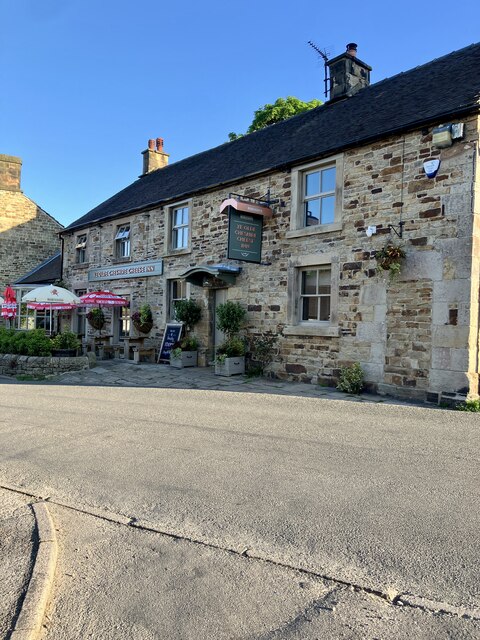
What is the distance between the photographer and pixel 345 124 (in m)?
12.5

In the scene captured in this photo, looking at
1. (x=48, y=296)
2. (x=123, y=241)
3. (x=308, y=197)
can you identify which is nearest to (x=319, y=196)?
(x=308, y=197)

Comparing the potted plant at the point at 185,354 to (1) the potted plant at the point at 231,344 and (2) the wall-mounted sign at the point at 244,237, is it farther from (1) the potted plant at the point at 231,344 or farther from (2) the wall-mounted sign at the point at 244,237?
(2) the wall-mounted sign at the point at 244,237

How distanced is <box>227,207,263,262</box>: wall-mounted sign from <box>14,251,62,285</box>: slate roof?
46.6ft

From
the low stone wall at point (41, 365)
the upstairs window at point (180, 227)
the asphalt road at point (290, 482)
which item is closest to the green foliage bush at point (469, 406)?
the asphalt road at point (290, 482)

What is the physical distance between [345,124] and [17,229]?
2152cm

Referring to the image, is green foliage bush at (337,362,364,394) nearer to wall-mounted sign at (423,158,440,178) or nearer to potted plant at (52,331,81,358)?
wall-mounted sign at (423,158,440,178)

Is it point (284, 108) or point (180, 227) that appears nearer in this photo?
point (180, 227)

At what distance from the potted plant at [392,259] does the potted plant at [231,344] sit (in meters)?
4.47

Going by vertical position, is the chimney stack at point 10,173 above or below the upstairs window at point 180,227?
above

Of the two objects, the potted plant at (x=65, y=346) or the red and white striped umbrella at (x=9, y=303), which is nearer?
the potted plant at (x=65, y=346)

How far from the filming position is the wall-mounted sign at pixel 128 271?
1695 cm

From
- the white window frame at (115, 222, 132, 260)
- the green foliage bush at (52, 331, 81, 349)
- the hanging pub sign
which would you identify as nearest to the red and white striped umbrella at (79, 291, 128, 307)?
the white window frame at (115, 222, 132, 260)

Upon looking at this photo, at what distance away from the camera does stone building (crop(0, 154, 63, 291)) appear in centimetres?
2706

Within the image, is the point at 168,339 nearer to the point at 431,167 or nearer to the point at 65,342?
the point at 65,342
